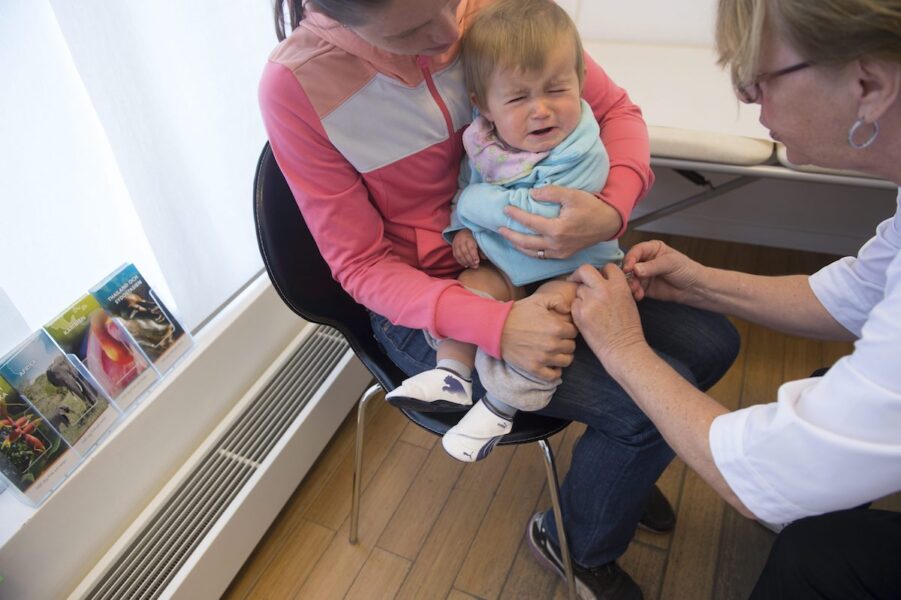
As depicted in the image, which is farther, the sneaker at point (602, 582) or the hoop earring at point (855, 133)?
the sneaker at point (602, 582)

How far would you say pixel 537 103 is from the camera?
1.06 meters

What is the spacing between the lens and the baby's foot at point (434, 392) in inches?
40.9

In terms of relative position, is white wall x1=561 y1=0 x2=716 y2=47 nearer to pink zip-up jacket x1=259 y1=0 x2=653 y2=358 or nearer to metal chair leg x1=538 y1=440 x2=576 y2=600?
pink zip-up jacket x1=259 y1=0 x2=653 y2=358

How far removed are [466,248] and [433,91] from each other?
0.96 feet

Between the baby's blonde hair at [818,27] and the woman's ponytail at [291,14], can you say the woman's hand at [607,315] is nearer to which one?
the baby's blonde hair at [818,27]

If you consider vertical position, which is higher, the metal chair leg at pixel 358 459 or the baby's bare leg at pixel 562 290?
the baby's bare leg at pixel 562 290

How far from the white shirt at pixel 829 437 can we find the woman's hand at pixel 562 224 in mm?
399

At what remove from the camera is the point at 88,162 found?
48.3 inches

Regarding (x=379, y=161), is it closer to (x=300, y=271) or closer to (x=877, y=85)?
(x=300, y=271)

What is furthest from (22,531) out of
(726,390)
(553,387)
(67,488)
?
(726,390)

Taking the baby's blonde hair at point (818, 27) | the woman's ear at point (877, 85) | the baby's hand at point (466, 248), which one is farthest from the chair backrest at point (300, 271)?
the woman's ear at point (877, 85)

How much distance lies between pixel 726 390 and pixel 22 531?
185 centimetres

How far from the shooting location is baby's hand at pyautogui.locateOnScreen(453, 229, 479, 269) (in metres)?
1.15

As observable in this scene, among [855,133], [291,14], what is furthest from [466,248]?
[855,133]
